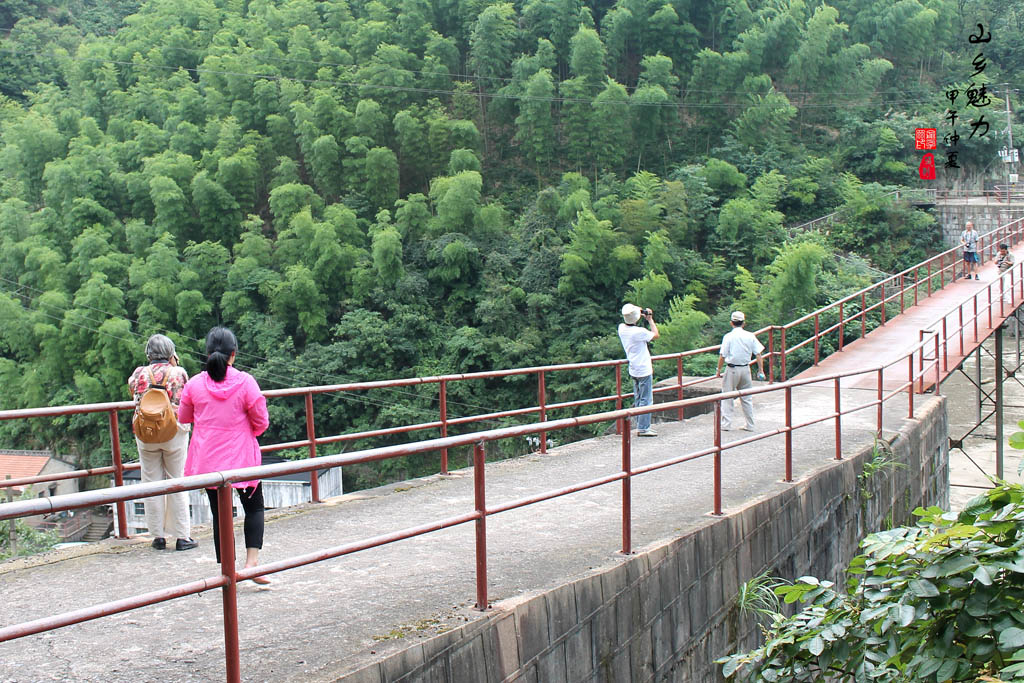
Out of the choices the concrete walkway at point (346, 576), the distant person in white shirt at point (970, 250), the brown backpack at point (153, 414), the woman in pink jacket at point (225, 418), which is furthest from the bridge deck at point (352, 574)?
the distant person in white shirt at point (970, 250)

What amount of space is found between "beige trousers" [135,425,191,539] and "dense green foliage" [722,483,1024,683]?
2.81m

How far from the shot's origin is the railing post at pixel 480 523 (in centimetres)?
356

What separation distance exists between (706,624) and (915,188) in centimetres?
3703

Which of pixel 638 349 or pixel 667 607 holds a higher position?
pixel 638 349

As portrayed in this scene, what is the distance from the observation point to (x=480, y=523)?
3.57 meters

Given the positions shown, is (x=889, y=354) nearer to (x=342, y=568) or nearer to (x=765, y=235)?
(x=342, y=568)

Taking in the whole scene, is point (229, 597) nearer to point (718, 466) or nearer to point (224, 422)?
point (224, 422)

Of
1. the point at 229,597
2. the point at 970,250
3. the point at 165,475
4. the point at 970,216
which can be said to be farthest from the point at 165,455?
the point at 970,216

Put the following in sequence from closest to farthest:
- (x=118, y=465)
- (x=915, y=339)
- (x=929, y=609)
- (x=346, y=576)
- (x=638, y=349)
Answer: (x=929, y=609)
(x=346, y=576)
(x=118, y=465)
(x=638, y=349)
(x=915, y=339)

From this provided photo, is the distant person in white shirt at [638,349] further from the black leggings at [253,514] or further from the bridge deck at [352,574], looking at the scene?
the black leggings at [253,514]

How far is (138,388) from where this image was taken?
4738 mm

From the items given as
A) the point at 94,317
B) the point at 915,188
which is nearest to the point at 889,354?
the point at 915,188

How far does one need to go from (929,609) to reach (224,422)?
9.48ft

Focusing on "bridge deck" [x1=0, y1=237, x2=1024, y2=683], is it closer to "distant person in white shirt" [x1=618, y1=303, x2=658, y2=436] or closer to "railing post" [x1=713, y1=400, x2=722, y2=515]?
"railing post" [x1=713, y1=400, x2=722, y2=515]
